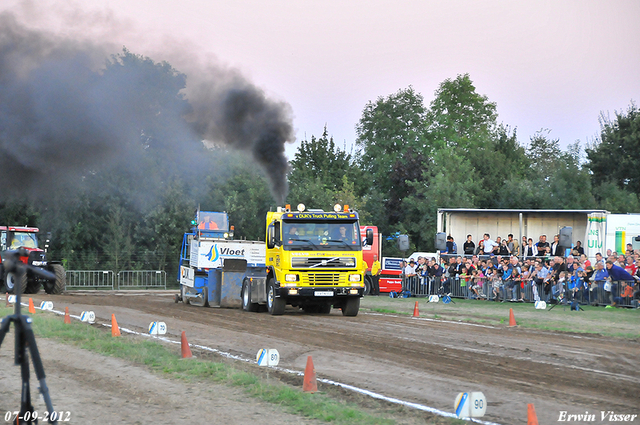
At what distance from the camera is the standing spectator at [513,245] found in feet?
96.9

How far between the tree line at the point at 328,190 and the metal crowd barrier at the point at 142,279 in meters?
0.83

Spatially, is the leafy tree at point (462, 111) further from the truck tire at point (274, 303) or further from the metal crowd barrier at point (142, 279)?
the truck tire at point (274, 303)

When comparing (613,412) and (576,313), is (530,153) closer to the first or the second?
(576,313)

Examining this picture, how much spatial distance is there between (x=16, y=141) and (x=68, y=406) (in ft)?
36.5

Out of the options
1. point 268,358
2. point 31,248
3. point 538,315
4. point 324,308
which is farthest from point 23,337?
point 31,248

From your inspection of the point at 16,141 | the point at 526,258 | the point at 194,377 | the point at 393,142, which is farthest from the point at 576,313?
the point at 393,142

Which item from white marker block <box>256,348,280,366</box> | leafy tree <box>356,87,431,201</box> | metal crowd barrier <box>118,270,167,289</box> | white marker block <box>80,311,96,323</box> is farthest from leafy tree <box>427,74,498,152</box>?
white marker block <box>256,348,280,366</box>

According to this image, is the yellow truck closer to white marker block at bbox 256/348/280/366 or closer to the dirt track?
the dirt track

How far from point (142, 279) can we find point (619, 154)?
3662 centimetres

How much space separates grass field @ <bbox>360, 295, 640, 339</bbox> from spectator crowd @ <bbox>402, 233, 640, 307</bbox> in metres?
0.64

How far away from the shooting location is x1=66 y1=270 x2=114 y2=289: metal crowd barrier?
42125 mm

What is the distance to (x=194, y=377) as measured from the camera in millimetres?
9938

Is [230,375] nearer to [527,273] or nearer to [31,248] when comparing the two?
[527,273]

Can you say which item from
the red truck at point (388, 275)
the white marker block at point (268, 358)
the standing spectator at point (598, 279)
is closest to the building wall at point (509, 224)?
the red truck at point (388, 275)
